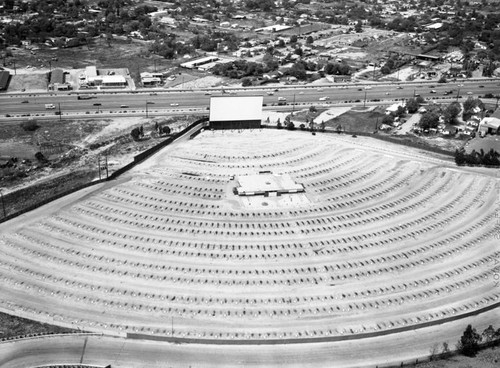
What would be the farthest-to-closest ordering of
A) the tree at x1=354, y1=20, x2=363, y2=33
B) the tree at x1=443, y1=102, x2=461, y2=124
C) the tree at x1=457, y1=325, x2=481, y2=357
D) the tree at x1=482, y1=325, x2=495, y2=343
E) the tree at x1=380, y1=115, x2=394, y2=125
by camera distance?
the tree at x1=354, y1=20, x2=363, y2=33
the tree at x1=443, y1=102, x2=461, y2=124
the tree at x1=380, y1=115, x2=394, y2=125
the tree at x1=482, y1=325, x2=495, y2=343
the tree at x1=457, y1=325, x2=481, y2=357

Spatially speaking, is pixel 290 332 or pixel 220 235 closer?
pixel 290 332

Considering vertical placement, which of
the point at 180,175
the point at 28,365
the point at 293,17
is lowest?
the point at 28,365

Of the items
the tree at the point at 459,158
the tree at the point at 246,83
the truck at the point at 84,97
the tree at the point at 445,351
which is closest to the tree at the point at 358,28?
the tree at the point at 246,83

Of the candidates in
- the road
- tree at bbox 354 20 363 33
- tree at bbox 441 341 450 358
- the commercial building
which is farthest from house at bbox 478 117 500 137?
A: tree at bbox 354 20 363 33

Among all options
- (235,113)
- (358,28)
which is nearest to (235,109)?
(235,113)

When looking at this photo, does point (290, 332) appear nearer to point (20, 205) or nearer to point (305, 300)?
point (305, 300)

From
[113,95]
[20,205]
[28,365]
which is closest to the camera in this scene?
[28,365]

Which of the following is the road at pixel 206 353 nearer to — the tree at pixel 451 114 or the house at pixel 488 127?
the house at pixel 488 127

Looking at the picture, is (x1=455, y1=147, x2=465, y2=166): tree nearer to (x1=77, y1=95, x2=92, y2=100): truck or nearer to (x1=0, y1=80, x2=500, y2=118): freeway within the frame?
(x1=0, y1=80, x2=500, y2=118): freeway

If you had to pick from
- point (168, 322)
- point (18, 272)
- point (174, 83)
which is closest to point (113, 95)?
point (174, 83)
